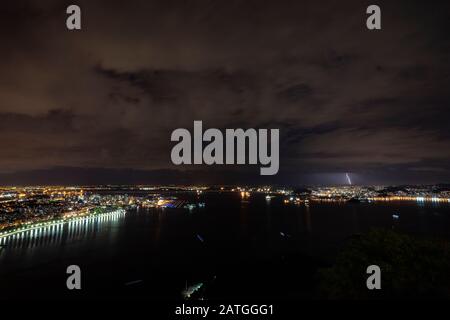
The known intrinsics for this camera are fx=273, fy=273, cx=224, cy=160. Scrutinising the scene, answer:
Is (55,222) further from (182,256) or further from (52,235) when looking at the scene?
(182,256)

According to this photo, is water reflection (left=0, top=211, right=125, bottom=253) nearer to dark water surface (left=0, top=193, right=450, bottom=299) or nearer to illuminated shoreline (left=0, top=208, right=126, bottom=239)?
dark water surface (left=0, top=193, right=450, bottom=299)

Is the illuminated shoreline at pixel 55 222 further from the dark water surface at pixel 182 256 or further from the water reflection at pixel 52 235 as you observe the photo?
the dark water surface at pixel 182 256

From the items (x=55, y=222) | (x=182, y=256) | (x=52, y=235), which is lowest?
(x=55, y=222)

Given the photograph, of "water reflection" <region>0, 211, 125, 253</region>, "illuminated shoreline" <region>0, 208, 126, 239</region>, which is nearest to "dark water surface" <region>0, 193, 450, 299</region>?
"water reflection" <region>0, 211, 125, 253</region>

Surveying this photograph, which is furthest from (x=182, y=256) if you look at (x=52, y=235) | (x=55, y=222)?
(x=55, y=222)

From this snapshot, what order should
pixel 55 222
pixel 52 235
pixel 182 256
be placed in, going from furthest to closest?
pixel 55 222
pixel 52 235
pixel 182 256

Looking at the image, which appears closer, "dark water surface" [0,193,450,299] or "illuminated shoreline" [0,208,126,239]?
"dark water surface" [0,193,450,299]

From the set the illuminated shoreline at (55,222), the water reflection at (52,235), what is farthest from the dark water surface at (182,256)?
the illuminated shoreline at (55,222)

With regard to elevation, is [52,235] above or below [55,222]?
above
